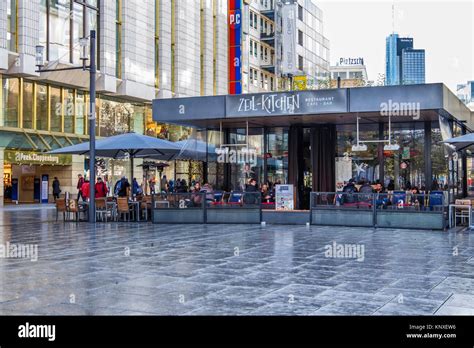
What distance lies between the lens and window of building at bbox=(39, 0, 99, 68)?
3834 cm

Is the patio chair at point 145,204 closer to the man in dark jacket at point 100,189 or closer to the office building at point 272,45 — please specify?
the man in dark jacket at point 100,189

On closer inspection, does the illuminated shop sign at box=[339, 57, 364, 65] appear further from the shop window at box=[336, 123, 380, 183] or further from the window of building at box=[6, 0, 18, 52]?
the shop window at box=[336, 123, 380, 183]

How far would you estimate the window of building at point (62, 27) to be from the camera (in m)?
38.3

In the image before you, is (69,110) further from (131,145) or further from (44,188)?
(131,145)

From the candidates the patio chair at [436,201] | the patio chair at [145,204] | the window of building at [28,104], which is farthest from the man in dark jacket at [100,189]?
the window of building at [28,104]

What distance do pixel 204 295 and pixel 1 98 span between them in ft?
Result: 104

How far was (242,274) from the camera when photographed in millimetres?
9578

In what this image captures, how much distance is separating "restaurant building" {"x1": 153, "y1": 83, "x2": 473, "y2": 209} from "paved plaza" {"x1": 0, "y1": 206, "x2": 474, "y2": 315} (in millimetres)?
4479

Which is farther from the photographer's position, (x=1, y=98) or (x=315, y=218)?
(x=1, y=98)

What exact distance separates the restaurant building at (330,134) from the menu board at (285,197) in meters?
2.00

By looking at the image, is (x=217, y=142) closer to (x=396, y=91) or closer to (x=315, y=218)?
(x=315, y=218)
